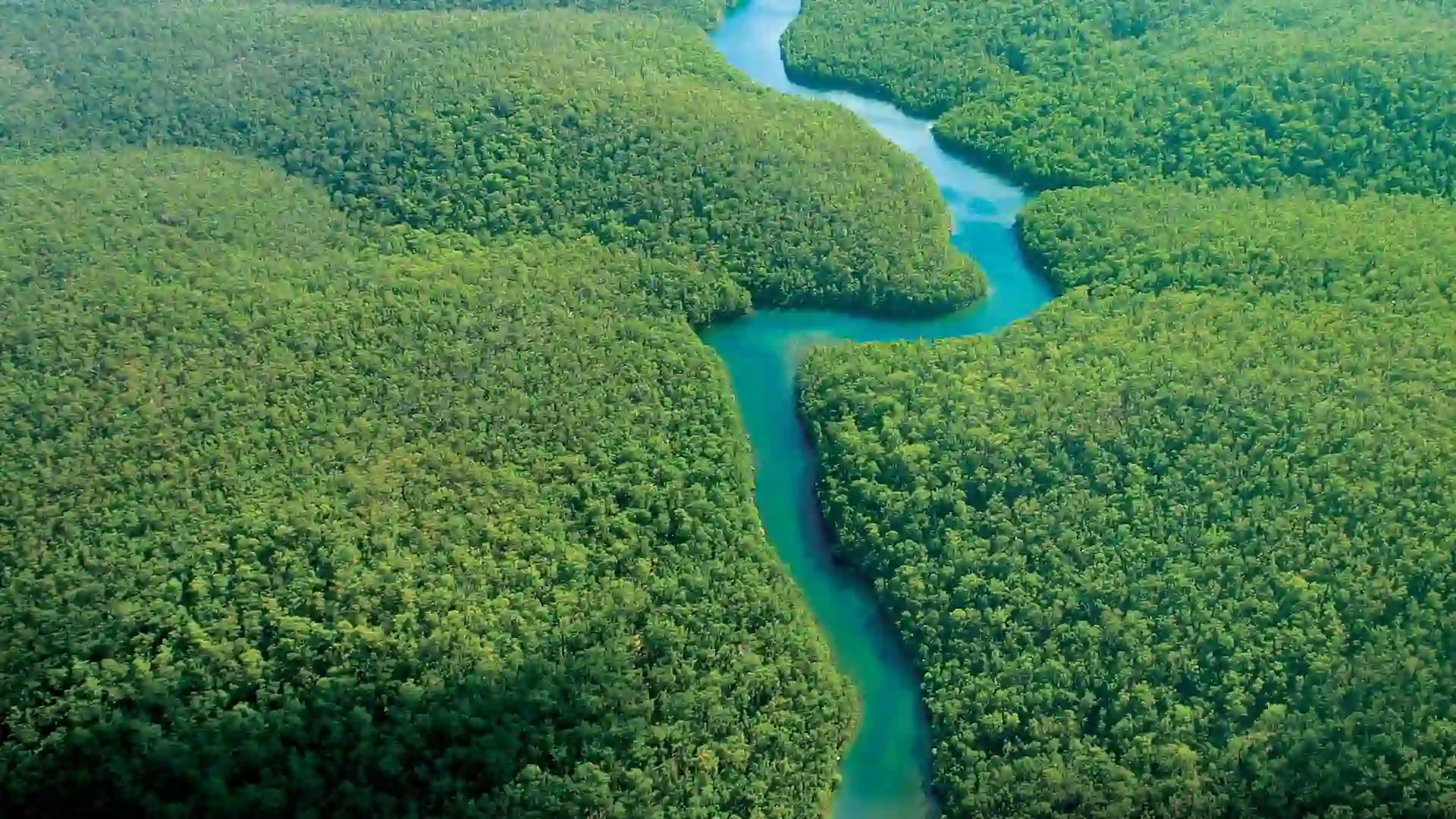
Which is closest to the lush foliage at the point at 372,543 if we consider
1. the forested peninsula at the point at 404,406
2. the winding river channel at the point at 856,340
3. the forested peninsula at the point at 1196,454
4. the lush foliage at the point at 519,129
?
the forested peninsula at the point at 404,406

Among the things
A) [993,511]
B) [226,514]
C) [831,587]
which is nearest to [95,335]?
[226,514]

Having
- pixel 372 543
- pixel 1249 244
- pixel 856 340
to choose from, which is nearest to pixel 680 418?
pixel 856 340

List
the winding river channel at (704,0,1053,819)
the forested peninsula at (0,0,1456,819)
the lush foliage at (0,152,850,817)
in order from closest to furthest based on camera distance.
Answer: the lush foliage at (0,152,850,817) < the forested peninsula at (0,0,1456,819) < the winding river channel at (704,0,1053,819)

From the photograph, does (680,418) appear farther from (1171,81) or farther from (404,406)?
(1171,81)

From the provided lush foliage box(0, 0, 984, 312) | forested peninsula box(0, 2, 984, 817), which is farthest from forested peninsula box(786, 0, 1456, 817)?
lush foliage box(0, 0, 984, 312)

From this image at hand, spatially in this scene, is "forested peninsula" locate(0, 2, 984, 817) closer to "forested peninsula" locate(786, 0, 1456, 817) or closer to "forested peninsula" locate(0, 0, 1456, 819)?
"forested peninsula" locate(0, 0, 1456, 819)

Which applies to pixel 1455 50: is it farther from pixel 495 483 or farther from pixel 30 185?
pixel 30 185
